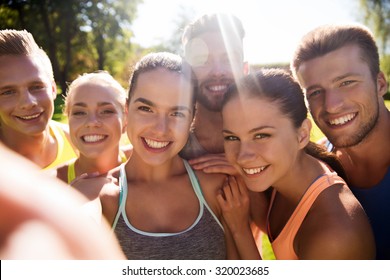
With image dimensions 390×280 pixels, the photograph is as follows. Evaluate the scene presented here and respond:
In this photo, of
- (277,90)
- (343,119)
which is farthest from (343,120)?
(277,90)

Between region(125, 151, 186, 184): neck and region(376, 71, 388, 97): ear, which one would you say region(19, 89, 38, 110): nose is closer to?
region(125, 151, 186, 184): neck

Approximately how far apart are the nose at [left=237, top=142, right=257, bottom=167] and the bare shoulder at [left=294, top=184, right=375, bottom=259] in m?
0.47

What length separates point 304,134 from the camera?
2451mm

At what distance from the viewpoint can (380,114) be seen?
2949 millimetres

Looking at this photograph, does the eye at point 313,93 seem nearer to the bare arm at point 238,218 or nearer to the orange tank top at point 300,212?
the orange tank top at point 300,212

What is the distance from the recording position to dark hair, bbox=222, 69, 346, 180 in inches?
91.7

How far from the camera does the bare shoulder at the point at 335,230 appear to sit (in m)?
2.09

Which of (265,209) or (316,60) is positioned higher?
(316,60)

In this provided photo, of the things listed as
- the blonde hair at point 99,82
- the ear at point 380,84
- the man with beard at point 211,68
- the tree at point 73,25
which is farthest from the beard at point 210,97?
the tree at point 73,25

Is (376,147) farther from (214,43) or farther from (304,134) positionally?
(214,43)

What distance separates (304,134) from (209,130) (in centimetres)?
111
